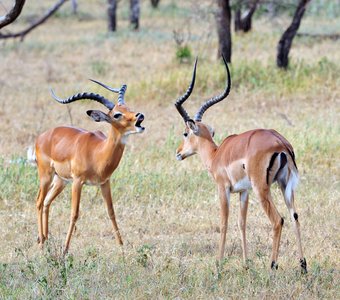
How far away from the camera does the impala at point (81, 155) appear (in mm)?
6586

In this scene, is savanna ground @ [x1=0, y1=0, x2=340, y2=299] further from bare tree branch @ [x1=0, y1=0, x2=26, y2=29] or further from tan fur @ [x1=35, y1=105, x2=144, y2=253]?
bare tree branch @ [x1=0, y1=0, x2=26, y2=29]

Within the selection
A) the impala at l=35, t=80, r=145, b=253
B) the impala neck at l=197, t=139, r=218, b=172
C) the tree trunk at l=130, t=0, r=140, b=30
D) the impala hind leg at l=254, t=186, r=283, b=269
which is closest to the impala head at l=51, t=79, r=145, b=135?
the impala at l=35, t=80, r=145, b=253

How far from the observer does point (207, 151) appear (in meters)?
6.77

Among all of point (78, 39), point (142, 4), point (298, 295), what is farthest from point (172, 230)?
point (142, 4)

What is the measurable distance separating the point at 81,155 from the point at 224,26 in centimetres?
875

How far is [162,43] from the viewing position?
20.5 metres

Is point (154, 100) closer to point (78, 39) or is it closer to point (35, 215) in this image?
point (35, 215)

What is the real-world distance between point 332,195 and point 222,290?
3099 millimetres

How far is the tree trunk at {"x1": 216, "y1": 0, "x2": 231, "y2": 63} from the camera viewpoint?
581 inches

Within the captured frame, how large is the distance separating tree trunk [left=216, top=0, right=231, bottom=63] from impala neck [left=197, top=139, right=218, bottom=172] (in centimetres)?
815

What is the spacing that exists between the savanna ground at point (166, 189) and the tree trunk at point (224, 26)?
472 mm

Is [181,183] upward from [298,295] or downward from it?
downward

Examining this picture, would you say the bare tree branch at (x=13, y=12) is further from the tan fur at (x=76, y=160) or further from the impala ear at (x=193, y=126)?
the impala ear at (x=193, y=126)

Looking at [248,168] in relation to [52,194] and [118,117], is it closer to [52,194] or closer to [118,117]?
[118,117]
